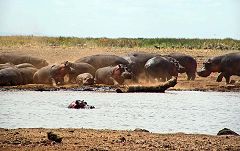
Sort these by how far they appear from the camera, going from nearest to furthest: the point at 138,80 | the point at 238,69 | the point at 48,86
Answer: the point at 48,86 → the point at 138,80 → the point at 238,69

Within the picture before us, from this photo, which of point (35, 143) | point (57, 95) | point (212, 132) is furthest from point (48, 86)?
Result: point (35, 143)

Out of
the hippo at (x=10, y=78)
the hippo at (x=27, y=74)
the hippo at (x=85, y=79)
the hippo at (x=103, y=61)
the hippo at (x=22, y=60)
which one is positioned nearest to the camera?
the hippo at (x=10, y=78)

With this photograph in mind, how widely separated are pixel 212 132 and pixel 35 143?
3645mm

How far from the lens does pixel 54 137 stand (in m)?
9.05

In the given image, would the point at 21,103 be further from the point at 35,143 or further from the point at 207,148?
the point at 207,148

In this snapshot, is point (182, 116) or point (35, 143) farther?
point (182, 116)

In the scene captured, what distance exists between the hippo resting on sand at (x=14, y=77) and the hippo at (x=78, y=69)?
5.16ft

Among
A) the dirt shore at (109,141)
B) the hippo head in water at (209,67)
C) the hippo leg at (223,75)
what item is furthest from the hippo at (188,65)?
the dirt shore at (109,141)

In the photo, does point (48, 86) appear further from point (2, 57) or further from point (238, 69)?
point (238, 69)

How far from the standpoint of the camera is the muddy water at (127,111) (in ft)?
38.6

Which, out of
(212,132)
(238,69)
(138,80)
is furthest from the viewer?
(238,69)

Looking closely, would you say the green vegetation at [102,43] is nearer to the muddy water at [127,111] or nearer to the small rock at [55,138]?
the muddy water at [127,111]

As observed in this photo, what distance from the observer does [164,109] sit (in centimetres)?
1465

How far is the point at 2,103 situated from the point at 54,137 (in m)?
6.47
